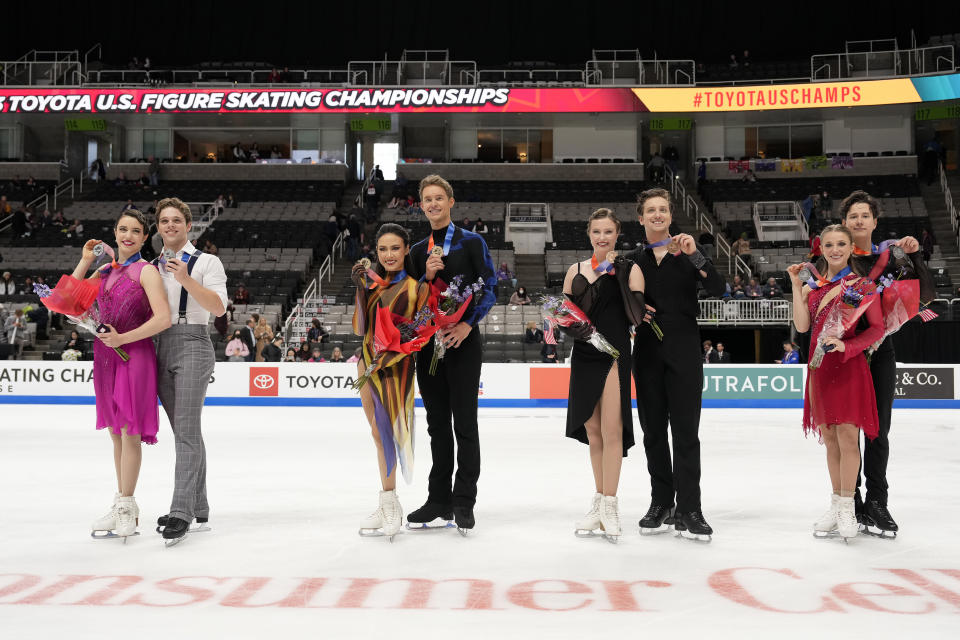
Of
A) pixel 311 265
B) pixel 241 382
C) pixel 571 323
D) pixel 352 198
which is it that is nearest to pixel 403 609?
pixel 571 323

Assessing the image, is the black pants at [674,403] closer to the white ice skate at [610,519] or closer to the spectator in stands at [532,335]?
the white ice skate at [610,519]

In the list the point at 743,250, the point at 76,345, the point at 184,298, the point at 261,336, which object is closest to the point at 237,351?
the point at 261,336

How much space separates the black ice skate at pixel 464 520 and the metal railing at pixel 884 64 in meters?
23.8

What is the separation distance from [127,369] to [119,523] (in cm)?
73

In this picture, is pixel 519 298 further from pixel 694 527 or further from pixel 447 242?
pixel 694 527

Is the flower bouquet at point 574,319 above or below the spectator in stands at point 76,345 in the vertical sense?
above

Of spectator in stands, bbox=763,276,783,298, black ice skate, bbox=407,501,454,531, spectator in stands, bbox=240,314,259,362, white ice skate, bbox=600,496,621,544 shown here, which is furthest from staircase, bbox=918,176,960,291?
black ice skate, bbox=407,501,454,531

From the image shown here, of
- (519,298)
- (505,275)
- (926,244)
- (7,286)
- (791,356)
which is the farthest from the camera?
(926,244)

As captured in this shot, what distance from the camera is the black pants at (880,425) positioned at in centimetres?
454

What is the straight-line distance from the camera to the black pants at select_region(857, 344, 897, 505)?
4.54 m

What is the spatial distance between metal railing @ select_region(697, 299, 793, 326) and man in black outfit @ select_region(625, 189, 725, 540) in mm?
12988

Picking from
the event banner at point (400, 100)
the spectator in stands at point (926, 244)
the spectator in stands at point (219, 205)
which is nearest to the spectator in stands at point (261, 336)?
the spectator in stands at point (219, 205)

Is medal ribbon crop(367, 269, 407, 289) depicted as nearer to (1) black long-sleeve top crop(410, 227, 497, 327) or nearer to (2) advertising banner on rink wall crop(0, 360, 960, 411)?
(1) black long-sleeve top crop(410, 227, 497, 327)

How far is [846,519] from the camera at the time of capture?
430 centimetres
